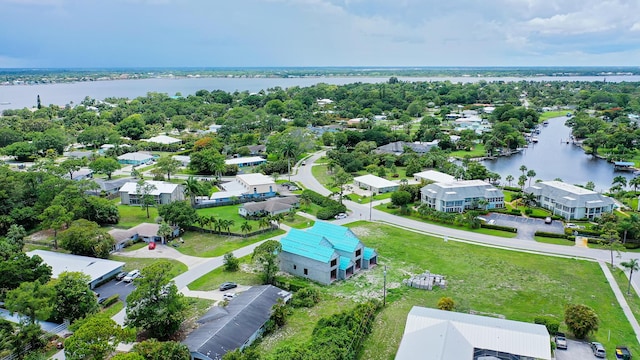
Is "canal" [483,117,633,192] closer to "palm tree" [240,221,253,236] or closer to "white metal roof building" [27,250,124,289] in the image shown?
"palm tree" [240,221,253,236]

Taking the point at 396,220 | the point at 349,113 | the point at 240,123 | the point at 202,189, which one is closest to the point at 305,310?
the point at 396,220

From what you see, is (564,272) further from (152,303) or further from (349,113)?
(349,113)

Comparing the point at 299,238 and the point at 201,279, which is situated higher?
the point at 299,238

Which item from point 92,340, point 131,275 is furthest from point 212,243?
point 92,340

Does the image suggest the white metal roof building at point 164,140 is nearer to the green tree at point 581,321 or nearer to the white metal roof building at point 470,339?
the white metal roof building at point 470,339

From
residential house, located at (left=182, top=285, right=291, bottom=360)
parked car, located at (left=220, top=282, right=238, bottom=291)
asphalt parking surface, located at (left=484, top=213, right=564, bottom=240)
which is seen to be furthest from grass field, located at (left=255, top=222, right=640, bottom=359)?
asphalt parking surface, located at (left=484, top=213, right=564, bottom=240)

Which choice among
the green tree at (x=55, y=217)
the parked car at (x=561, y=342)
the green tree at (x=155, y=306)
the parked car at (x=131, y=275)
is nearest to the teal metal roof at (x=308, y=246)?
the green tree at (x=155, y=306)
